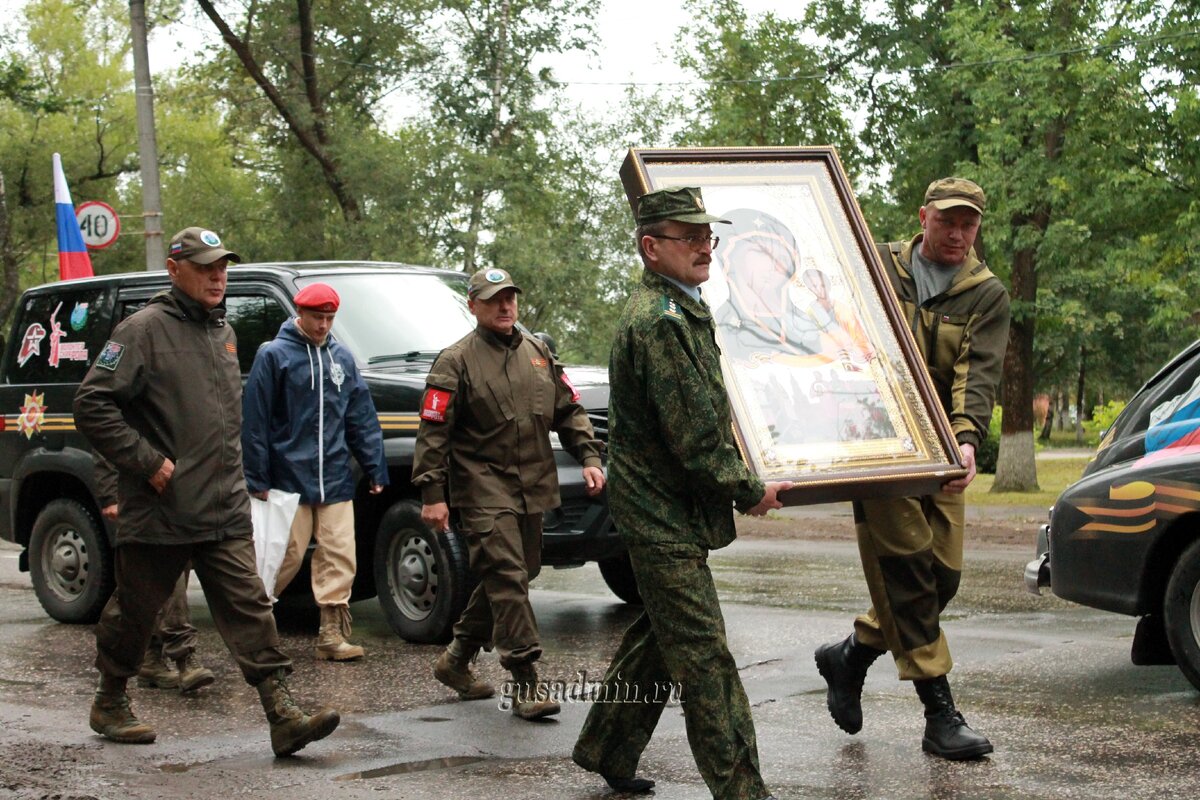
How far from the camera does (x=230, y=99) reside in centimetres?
2712

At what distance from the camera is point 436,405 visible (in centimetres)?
681

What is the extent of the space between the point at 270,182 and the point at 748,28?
8.30 metres

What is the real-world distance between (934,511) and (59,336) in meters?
6.32

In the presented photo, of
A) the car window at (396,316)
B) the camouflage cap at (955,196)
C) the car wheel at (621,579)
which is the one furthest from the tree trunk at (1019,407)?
the camouflage cap at (955,196)

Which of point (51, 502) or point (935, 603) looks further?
point (51, 502)

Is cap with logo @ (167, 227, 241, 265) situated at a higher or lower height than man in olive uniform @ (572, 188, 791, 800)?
higher

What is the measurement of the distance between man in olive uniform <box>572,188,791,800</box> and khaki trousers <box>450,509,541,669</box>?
1.84 m

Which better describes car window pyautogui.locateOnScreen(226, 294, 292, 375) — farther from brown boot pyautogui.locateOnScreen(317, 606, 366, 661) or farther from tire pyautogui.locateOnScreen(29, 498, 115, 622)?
brown boot pyautogui.locateOnScreen(317, 606, 366, 661)

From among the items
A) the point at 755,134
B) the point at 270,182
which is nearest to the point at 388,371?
the point at 755,134

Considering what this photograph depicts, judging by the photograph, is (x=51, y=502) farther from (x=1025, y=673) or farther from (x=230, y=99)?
(x=230, y=99)

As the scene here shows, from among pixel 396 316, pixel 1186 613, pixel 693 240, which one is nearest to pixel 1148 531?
pixel 1186 613

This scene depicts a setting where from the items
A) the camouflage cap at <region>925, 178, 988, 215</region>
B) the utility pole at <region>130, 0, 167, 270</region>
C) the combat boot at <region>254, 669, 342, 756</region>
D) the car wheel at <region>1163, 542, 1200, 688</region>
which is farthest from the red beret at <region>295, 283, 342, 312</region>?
the utility pole at <region>130, 0, 167, 270</region>

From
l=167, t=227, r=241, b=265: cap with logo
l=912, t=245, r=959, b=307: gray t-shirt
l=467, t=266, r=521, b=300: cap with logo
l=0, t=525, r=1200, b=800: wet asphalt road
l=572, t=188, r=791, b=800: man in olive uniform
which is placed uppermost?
l=167, t=227, r=241, b=265: cap with logo

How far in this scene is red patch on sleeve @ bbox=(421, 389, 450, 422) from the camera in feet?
22.3
